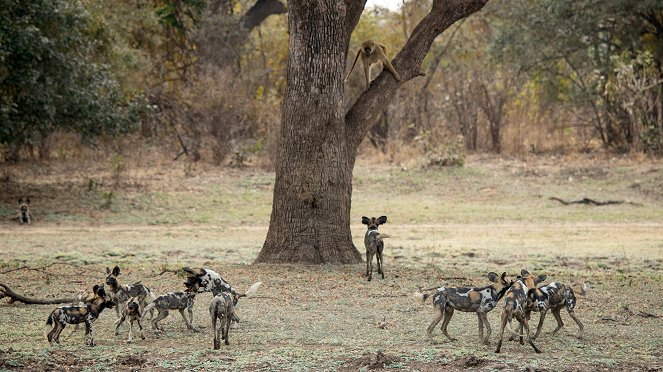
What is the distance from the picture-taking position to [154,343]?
969cm

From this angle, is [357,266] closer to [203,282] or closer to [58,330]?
[203,282]

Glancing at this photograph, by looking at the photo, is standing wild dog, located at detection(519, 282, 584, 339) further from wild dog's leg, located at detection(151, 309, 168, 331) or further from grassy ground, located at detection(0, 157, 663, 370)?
wild dog's leg, located at detection(151, 309, 168, 331)

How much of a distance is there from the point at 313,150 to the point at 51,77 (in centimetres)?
907

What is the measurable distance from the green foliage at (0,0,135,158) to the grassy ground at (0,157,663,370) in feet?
5.84

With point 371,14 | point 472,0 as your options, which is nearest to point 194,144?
point 371,14

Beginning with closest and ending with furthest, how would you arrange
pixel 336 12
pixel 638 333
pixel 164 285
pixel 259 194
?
1. pixel 638 333
2. pixel 164 285
3. pixel 336 12
4. pixel 259 194

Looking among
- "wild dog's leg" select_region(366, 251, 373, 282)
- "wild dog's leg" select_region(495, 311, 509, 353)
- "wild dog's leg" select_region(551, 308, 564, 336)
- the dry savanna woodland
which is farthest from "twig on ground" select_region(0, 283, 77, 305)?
"wild dog's leg" select_region(551, 308, 564, 336)

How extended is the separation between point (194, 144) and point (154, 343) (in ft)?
63.1

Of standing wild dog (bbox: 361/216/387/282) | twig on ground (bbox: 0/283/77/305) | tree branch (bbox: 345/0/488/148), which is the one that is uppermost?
tree branch (bbox: 345/0/488/148)

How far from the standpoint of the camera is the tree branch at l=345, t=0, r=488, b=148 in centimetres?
1495

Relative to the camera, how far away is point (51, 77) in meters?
21.3

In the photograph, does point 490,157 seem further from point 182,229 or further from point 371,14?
point 182,229

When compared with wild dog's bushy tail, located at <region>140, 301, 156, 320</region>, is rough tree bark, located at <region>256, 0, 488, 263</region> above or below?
above

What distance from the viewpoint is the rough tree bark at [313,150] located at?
46.5ft
